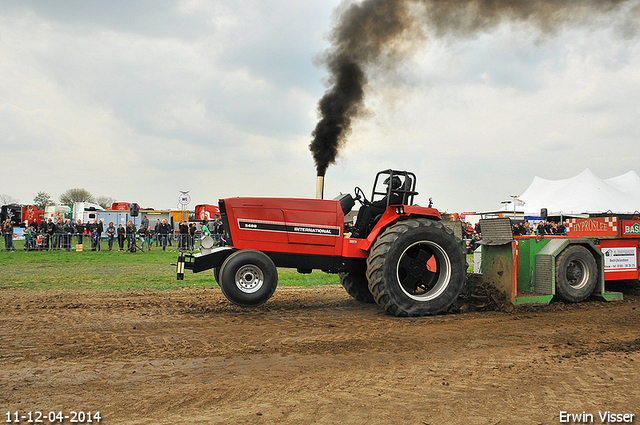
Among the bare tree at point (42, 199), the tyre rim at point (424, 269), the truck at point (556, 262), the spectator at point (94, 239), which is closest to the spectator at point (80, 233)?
the spectator at point (94, 239)

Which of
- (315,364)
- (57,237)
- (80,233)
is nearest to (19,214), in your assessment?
(57,237)

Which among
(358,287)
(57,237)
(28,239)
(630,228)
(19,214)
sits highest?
(19,214)

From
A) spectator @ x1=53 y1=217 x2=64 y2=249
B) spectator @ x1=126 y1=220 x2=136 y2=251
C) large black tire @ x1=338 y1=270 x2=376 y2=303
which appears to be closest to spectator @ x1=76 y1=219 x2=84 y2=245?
spectator @ x1=53 y1=217 x2=64 y2=249

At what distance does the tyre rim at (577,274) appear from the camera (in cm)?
783

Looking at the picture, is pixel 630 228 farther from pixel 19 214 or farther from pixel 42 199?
pixel 42 199

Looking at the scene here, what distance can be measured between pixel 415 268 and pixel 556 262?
7.93 ft

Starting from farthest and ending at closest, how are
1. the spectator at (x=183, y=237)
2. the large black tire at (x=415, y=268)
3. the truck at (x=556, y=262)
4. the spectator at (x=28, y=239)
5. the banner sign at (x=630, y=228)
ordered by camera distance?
the spectator at (x=183, y=237)
the spectator at (x=28, y=239)
the banner sign at (x=630, y=228)
the truck at (x=556, y=262)
the large black tire at (x=415, y=268)

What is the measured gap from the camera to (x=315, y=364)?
14.2 ft

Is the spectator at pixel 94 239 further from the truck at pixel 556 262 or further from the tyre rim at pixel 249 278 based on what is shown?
the truck at pixel 556 262

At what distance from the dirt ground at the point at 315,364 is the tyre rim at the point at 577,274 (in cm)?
82

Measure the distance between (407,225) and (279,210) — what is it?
5.89 ft

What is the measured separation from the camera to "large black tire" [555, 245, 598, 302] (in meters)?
7.58

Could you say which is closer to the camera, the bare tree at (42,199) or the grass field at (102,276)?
the grass field at (102,276)

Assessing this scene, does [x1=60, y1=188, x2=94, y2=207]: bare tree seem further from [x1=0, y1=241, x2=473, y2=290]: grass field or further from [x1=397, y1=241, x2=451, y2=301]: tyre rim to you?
[x1=397, y1=241, x2=451, y2=301]: tyre rim
